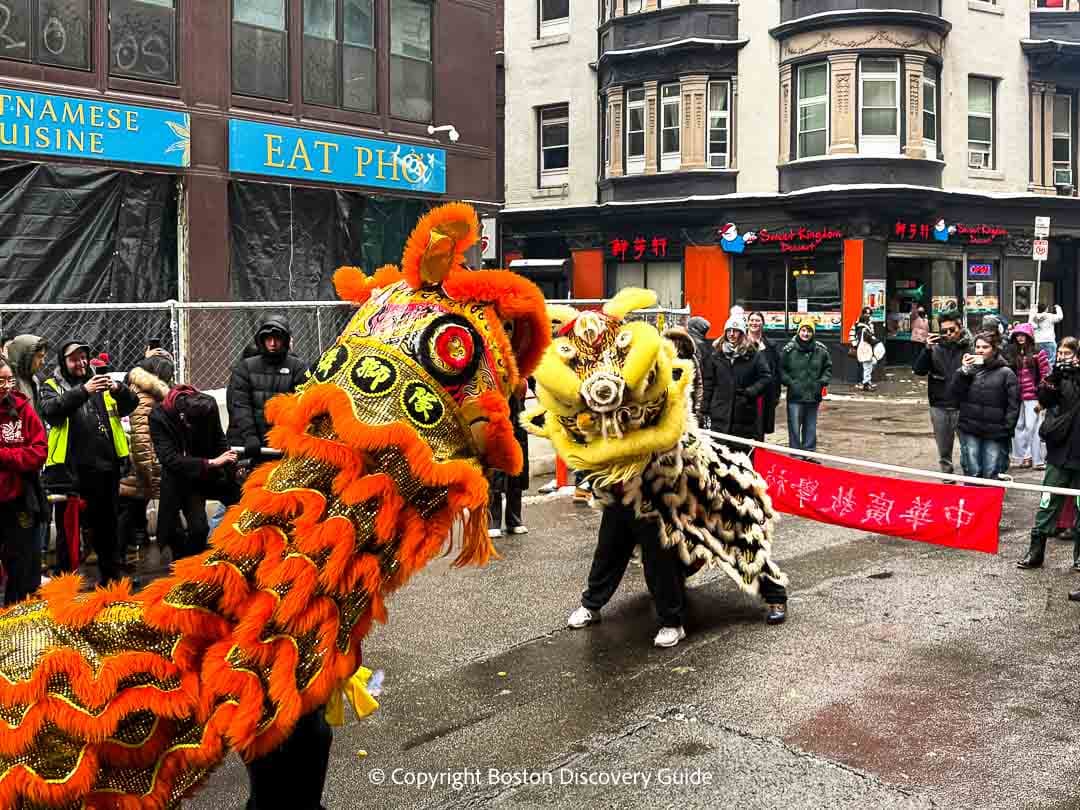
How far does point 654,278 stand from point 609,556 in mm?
23963

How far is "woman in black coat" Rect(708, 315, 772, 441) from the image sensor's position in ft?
39.8

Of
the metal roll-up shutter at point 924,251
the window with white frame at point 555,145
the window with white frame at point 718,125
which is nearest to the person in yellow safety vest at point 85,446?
the window with white frame at point 718,125

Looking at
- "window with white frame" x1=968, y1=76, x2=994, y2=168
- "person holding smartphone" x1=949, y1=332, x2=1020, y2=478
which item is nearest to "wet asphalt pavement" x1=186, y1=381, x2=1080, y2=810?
"person holding smartphone" x1=949, y1=332, x2=1020, y2=478

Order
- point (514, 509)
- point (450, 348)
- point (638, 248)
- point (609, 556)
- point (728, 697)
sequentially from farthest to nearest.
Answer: point (638, 248) < point (514, 509) < point (609, 556) < point (728, 697) < point (450, 348)

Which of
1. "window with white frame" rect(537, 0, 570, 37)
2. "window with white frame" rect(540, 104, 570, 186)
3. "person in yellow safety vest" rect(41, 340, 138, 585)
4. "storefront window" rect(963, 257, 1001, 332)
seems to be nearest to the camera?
"person in yellow safety vest" rect(41, 340, 138, 585)

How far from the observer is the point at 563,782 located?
4.88 m

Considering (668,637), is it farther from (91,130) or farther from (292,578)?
(91,130)

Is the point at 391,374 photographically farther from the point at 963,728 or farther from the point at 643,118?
the point at 643,118

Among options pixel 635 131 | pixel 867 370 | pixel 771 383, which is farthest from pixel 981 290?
pixel 771 383

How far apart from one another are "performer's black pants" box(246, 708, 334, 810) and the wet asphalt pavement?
69.2 inches

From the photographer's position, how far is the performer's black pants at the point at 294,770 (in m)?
2.99

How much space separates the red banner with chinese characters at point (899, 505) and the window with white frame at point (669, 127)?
72.4 feet

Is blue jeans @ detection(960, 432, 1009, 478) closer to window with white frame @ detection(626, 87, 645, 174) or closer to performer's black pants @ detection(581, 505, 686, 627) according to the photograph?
performer's black pants @ detection(581, 505, 686, 627)

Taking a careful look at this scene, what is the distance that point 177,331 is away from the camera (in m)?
10.4
